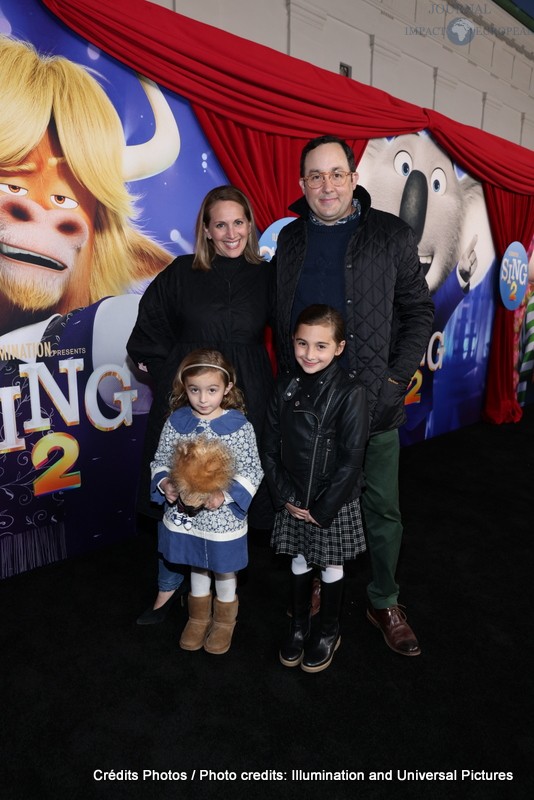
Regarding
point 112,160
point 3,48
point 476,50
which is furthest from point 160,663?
point 476,50

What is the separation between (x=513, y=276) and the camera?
5121mm

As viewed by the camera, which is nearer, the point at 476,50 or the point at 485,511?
the point at 485,511

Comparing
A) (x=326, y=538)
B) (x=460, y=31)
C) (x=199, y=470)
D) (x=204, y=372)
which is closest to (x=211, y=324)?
(x=204, y=372)

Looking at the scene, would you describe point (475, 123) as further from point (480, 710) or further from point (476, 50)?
point (480, 710)

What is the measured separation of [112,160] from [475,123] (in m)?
3.69

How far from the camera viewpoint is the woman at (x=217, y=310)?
74.0 inches

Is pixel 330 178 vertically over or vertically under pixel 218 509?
over

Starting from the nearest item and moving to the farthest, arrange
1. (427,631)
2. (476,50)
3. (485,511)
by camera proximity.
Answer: (427,631), (485,511), (476,50)

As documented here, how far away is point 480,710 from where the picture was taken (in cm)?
166

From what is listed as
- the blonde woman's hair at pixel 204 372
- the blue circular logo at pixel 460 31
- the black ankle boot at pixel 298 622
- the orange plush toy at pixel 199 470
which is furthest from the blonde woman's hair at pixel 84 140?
the blue circular logo at pixel 460 31

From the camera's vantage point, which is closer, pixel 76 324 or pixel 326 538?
pixel 326 538

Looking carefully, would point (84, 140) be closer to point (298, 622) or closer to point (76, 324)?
point (76, 324)

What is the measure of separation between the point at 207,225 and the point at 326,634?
60.1 inches

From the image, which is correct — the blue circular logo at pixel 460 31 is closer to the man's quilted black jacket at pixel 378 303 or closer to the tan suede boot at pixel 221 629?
the man's quilted black jacket at pixel 378 303
